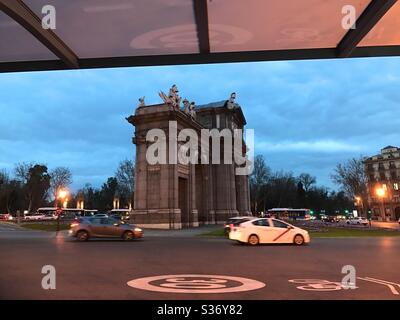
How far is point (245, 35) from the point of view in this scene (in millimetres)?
5316

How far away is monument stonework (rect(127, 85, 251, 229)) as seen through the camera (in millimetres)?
42375

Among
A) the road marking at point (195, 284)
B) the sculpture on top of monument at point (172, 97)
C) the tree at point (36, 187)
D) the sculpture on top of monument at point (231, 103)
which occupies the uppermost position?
the sculpture on top of monument at point (231, 103)

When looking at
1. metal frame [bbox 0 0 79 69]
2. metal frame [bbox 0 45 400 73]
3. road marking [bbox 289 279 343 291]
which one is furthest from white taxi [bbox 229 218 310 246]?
metal frame [bbox 0 0 79 69]

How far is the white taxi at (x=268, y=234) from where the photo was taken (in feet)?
71.6

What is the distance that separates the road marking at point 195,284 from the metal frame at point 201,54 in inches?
187

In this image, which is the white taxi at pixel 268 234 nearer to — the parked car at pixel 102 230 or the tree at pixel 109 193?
the parked car at pixel 102 230

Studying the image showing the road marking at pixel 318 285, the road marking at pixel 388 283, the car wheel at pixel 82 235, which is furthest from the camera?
the car wheel at pixel 82 235

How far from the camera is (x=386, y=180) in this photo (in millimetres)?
104688

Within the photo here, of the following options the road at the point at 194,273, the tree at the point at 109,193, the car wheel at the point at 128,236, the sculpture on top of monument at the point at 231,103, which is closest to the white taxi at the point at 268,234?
the road at the point at 194,273

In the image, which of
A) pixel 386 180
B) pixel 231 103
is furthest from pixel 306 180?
pixel 231 103

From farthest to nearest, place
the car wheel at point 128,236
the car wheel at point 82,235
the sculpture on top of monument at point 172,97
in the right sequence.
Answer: the sculpture on top of monument at point 172,97 → the car wheel at point 128,236 → the car wheel at point 82,235

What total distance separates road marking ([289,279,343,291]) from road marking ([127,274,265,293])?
98 centimetres

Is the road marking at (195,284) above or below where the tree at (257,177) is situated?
below
